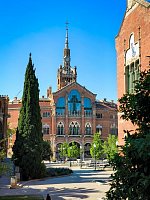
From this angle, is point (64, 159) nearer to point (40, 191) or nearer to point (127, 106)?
point (40, 191)

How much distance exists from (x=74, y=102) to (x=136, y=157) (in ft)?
232

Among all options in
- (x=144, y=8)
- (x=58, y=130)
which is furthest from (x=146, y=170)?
(x=58, y=130)

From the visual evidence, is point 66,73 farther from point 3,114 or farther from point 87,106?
point 3,114

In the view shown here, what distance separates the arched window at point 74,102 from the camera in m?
77.1

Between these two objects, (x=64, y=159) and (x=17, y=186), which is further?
(x=64, y=159)

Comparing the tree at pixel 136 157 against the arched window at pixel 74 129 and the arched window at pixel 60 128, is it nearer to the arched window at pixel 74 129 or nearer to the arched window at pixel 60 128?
the arched window at pixel 60 128

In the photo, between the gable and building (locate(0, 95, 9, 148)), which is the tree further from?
the gable

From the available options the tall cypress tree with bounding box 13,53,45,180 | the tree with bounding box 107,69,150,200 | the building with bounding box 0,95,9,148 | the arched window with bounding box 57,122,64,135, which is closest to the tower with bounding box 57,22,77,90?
the arched window with bounding box 57,122,64,135

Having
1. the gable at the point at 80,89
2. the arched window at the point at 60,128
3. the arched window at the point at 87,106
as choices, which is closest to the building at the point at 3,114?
the arched window at the point at 60,128

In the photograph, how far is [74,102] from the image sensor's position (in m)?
77.2

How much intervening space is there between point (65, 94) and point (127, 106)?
69.4 m

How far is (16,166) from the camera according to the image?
28.4 meters

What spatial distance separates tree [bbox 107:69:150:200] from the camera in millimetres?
6133

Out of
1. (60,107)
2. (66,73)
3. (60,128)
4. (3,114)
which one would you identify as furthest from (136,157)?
(66,73)
